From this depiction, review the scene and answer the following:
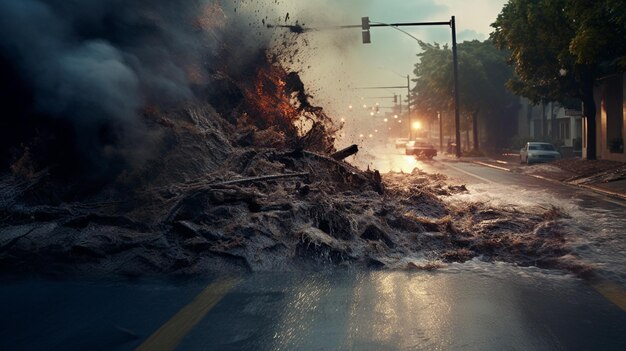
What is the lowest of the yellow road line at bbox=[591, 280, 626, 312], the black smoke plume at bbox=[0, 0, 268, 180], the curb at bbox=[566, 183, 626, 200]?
the curb at bbox=[566, 183, 626, 200]

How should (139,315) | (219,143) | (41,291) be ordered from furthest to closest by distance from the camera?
1. (219,143)
2. (41,291)
3. (139,315)

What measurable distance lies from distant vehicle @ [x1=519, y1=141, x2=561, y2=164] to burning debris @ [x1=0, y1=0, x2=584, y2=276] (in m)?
18.6

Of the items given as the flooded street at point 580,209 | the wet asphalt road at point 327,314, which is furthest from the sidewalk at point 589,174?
the wet asphalt road at point 327,314

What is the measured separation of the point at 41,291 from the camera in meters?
4.87

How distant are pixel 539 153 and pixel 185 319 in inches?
1017

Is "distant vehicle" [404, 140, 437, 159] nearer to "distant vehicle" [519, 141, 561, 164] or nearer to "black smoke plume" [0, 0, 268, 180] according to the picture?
"distant vehicle" [519, 141, 561, 164]

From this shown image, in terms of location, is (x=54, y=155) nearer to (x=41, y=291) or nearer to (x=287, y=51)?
(x=41, y=291)

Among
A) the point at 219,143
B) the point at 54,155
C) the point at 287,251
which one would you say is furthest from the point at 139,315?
the point at 219,143

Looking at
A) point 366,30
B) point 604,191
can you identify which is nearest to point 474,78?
point 366,30

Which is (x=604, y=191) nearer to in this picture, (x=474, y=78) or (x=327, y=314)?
(x=327, y=314)

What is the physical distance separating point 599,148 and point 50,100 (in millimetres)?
26661

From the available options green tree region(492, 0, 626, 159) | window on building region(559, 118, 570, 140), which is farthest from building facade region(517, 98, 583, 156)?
green tree region(492, 0, 626, 159)

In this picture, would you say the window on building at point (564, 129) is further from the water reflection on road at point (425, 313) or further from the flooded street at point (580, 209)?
the water reflection on road at point (425, 313)

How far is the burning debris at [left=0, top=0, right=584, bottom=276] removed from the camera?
19.0ft
